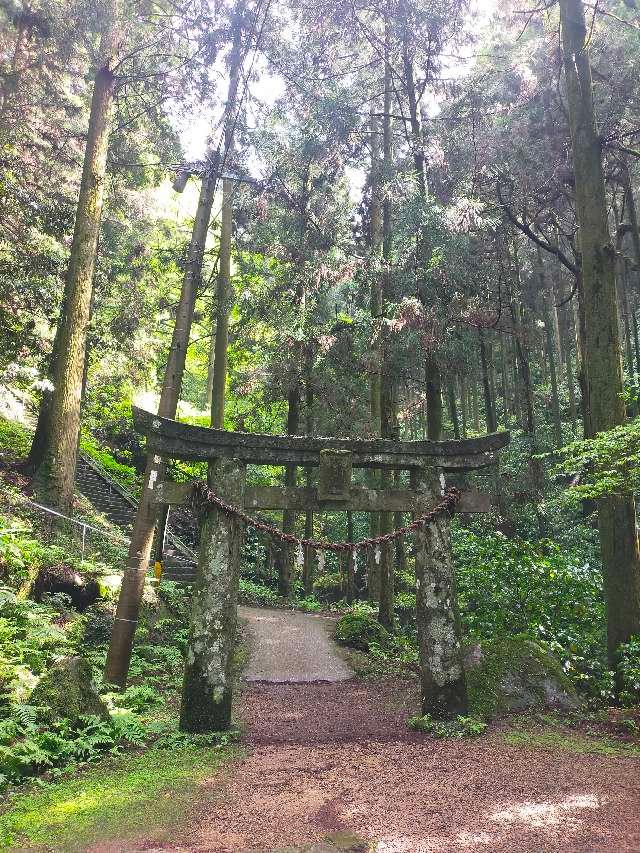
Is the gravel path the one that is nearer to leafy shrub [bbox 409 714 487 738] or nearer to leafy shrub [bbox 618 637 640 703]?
leafy shrub [bbox 409 714 487 738]

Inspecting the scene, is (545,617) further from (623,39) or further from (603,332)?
(623,39)

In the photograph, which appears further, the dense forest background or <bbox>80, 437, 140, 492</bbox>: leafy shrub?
<bbox>80, 437, 140, 492</bbox>: leafy shrub

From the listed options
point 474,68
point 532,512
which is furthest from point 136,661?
point 474,68

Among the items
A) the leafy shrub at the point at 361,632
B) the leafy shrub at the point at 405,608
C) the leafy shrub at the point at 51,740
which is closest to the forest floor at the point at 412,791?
the leafy shrub at the point at 51,740

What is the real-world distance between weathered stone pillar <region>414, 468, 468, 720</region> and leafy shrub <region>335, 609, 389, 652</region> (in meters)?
5.78

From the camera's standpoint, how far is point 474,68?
15602mm

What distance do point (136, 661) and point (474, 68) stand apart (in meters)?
17.2

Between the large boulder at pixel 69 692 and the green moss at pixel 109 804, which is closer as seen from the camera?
the green moss at pixel 109 804

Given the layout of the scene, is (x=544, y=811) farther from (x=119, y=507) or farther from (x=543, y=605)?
(x=119, y=507)

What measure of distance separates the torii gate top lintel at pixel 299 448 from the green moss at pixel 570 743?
2.97 meters

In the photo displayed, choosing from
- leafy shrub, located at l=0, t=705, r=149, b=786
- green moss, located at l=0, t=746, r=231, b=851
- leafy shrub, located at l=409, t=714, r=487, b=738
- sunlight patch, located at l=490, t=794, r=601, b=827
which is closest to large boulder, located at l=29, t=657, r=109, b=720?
leafy shrub, located at l=0, t=705, r=149, b=786

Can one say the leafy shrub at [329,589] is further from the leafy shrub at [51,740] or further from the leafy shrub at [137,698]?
the leafy shrub at [51,740]

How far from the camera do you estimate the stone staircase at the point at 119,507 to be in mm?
15453

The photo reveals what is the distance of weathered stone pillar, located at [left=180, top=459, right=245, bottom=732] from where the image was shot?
5773 mm
